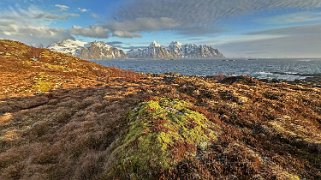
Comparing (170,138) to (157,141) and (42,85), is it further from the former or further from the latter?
(42,85)

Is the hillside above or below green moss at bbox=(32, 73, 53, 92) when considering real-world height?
above

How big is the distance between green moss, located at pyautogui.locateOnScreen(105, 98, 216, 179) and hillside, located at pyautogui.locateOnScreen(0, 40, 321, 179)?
0.04 metres

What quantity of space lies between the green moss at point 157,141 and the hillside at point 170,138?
40 mm

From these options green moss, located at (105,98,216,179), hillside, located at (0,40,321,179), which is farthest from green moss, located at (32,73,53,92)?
green moss, located at (105,98,216,179)

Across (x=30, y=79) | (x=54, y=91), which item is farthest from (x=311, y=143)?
(x=30, y=79)

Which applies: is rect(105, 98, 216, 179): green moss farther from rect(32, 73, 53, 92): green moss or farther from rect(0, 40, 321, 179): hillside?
rect(32, 73, 53, 92): green moss

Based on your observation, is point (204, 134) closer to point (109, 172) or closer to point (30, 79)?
point (109, 172)

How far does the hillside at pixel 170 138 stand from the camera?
11.1 meters

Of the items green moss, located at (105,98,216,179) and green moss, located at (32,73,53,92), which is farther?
green moss, located at (32,73,53,92)

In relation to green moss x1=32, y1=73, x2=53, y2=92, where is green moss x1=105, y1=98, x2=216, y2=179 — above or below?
above

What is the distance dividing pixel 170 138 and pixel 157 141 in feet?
2.09

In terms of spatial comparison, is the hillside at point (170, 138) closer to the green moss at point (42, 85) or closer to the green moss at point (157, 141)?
the green moss at point (157, 141)

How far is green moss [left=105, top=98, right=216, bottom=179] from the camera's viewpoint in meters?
11.0

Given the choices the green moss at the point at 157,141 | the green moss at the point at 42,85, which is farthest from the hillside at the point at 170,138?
the green moss at the point at 42,85
